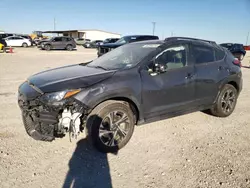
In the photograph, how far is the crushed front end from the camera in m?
3.05

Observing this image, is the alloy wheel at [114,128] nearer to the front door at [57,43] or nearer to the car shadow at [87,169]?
the car shadow at [87,169]

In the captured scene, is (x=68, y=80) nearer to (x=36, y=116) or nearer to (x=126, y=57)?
(x=36, y=116)

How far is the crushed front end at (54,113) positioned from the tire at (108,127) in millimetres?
170

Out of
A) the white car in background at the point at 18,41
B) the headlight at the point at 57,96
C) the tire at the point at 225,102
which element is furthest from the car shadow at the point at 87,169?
the white car in background at the point at 18,41

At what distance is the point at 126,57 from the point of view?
13.9 ft

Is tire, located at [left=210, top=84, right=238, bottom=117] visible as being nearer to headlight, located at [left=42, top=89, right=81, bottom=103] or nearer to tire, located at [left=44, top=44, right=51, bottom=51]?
headlight, located at [left=42, top=89, right=81, bottom=103]

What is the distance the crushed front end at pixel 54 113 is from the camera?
10.0 feet

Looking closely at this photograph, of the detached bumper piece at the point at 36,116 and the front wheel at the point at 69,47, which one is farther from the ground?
the detached bumper piece at the point at 36,116

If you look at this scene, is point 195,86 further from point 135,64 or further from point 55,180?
point 55,180

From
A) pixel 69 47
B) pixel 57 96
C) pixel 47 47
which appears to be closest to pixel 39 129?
pixel 57 96

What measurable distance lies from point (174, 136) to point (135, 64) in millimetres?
1487

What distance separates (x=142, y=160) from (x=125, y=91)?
103cm

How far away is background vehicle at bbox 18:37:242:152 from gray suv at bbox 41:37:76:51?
2639 cm

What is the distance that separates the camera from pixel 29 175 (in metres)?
2.84
